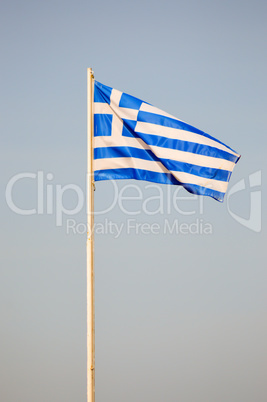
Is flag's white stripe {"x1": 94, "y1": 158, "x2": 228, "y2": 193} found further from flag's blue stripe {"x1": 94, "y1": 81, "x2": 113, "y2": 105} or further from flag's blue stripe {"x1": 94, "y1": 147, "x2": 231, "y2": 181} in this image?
flag's blue stripe {"x1": 94, "y1": 81, "x2": 113, "y2": 105}

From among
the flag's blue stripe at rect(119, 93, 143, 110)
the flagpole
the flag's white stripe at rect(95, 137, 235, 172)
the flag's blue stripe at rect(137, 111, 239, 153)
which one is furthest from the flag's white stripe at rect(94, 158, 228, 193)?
the flag's blue stripe at rect(119, 93, 143, 110)

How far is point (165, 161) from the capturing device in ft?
21.2

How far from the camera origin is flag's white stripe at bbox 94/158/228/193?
20.6 feet

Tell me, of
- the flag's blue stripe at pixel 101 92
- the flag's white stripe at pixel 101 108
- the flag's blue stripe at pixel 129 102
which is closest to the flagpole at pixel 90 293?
the flag's white stripe at pixel 101 108

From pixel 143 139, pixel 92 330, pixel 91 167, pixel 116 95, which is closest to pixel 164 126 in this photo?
pixel 143 139

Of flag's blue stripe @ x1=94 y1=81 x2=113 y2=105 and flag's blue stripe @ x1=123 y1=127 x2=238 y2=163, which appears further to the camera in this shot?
flag's blue stripe @ x1=123 y1=127 x2=238 y2=163

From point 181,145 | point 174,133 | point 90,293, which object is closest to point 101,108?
point 174,133

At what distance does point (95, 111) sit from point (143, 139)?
69cm

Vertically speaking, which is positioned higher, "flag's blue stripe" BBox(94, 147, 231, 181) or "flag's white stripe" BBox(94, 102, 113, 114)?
"flag's white stripe" BBox(94, 102, 113, 114)

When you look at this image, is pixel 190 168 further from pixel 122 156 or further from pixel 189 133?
pixel 122 156

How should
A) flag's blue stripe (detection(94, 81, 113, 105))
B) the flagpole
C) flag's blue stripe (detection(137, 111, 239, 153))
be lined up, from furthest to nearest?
flag's blue stripe (detection(137, 111, 239, 153)), flag's blue stripe (detection(94, 81, 113, 105)), the flagpole

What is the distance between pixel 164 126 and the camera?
6527 mm

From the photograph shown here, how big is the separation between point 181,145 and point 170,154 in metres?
0.20

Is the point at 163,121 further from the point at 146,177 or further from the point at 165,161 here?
the point at 146,177
